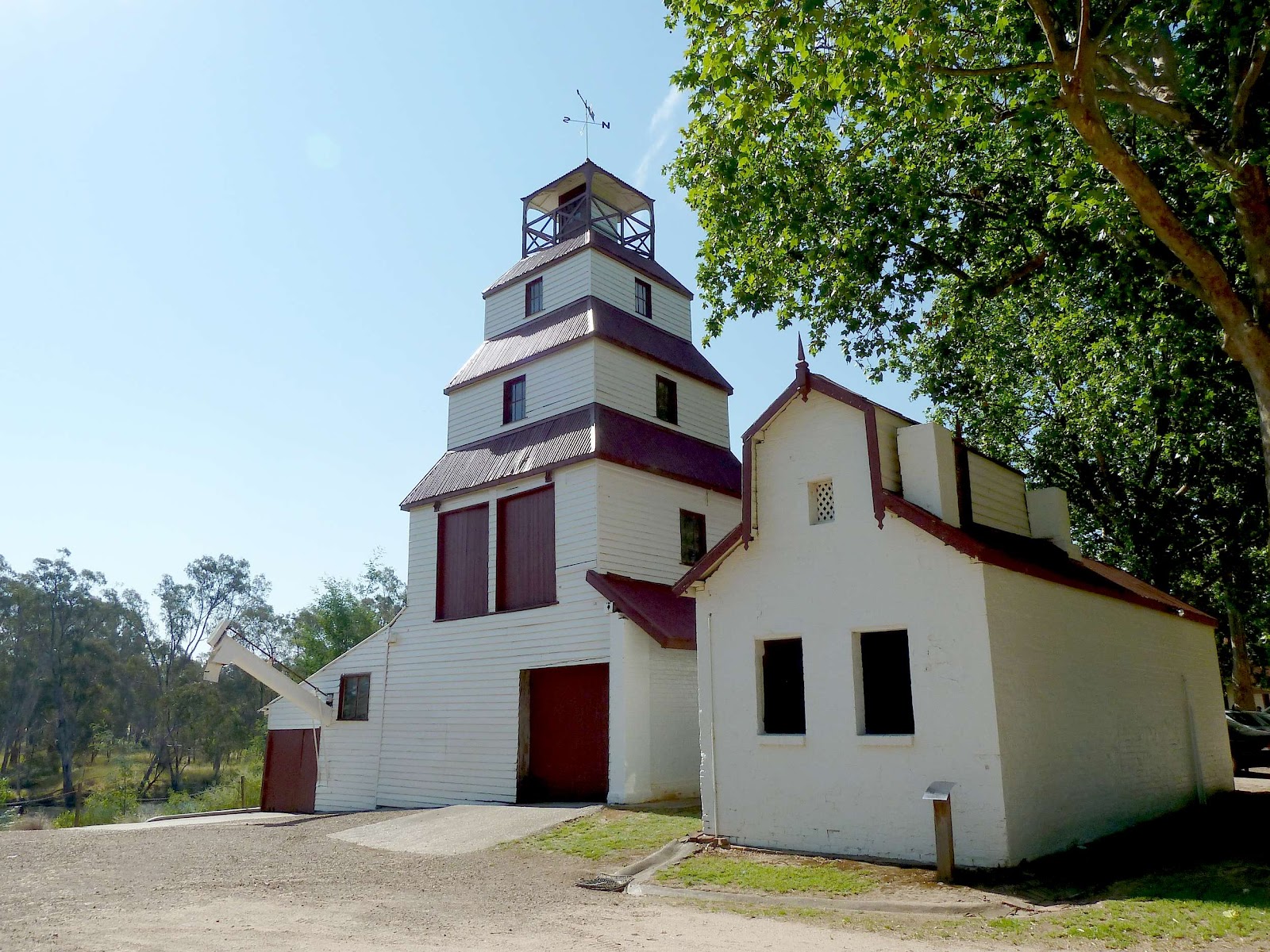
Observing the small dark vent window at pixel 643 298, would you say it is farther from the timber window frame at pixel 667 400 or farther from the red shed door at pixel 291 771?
the red shed door at pixel 291 771

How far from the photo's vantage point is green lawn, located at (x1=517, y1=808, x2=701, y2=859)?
1347cm

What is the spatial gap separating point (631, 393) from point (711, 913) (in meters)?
15.1

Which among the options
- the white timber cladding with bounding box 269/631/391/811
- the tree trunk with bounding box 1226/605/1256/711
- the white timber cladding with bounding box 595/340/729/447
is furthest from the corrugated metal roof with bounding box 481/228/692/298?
the tree trunk with bounding box 1226/605/1256/711

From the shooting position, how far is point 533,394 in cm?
2356

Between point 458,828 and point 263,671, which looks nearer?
point 458,828

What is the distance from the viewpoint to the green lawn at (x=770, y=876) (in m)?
10.5

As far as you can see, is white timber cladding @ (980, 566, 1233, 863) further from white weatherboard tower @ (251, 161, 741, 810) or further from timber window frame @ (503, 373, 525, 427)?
timber window frame @ (503, 373, 525, 427)

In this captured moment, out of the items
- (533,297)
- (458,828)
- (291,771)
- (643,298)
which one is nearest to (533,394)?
(533,297)

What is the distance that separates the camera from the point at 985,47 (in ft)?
48.3

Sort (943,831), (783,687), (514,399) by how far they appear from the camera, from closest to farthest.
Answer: (943,831) < (783,687) < (514,399)

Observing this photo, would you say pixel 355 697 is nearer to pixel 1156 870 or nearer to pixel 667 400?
pixel 667 400

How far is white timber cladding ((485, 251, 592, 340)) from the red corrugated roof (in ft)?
26.6

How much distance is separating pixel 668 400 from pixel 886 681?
13.1 m

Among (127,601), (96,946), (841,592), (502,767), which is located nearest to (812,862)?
(841,592)
